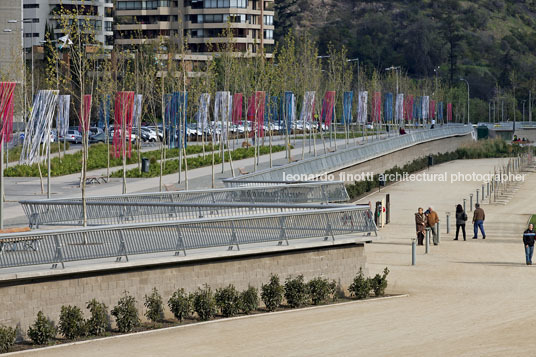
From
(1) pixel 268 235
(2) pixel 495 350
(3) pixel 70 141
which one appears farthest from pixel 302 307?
(3) pixel 70 141

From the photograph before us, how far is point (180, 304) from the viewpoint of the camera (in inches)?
812

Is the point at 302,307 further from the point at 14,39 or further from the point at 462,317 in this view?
the point at 14,39

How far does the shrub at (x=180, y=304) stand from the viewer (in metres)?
20.6

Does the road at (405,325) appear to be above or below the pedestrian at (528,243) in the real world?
below

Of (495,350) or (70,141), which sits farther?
(70,141)

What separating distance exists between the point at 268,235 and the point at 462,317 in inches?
187

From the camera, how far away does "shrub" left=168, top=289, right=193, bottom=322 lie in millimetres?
20625

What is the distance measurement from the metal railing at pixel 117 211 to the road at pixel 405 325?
379 cm

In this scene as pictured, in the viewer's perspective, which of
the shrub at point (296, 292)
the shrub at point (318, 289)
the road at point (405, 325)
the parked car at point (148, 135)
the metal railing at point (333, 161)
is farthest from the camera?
the parked car at point (148, 135)

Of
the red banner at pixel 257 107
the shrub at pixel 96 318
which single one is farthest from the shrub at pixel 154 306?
the red banner at pixel 257 107

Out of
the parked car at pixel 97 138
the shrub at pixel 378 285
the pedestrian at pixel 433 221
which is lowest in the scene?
the shrub at pixel 378 285

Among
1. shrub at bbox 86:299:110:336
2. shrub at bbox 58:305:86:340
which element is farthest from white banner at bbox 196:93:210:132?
shrub at bbox 58:305:86:340

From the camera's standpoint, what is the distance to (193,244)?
70.4 ft

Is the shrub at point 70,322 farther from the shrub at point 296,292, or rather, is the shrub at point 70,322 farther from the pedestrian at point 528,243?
the pedestrian at point 528,243
